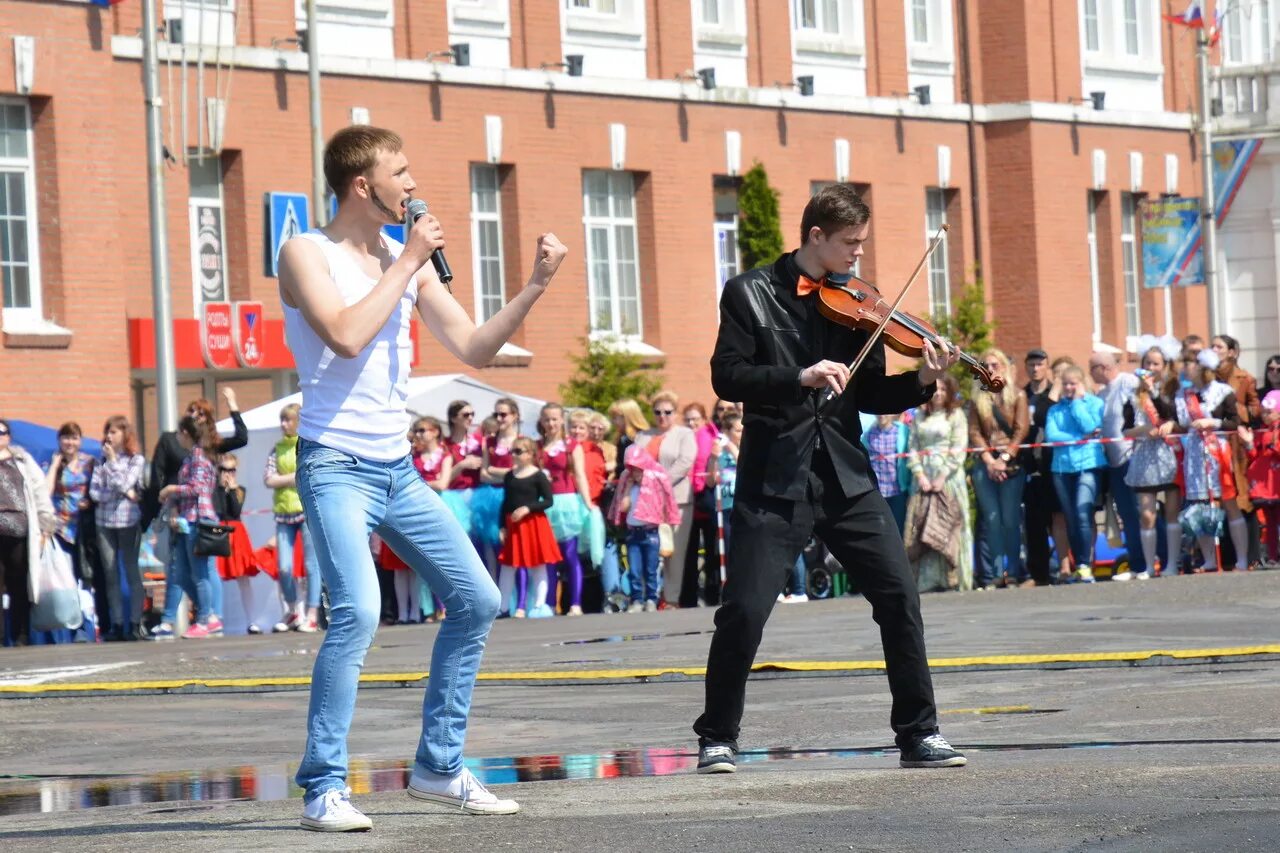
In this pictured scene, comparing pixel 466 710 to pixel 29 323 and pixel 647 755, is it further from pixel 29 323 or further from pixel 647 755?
pixel 29 323

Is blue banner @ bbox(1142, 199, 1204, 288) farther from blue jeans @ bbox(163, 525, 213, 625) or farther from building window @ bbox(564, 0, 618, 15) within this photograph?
blue jeans @ bbox(163, 525, 213, 625)

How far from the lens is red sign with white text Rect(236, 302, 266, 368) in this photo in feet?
96.2

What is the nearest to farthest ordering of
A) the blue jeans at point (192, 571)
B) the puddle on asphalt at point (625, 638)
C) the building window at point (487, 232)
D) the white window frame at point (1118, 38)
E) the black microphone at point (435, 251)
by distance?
the black microphone at point (435, 251), the puddle on asphalt at point (625, 638), the blue jeans at point (192, 571), the building window at point (487, 232), the white window frame at point (1118, 38)

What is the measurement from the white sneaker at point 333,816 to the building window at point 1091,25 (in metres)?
39.1

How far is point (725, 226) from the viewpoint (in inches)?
1528

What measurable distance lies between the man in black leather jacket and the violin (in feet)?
0.23

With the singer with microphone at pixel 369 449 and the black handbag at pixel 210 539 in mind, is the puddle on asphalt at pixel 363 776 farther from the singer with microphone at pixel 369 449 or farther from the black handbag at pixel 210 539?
the black handbag at pixel 210 539

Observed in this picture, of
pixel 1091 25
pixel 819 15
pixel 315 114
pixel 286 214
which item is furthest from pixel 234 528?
pixel 1091 25

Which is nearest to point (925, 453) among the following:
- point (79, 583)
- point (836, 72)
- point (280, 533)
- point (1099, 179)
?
point (280, 533)

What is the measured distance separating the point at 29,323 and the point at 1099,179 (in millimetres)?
21676

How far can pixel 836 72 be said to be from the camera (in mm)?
40188

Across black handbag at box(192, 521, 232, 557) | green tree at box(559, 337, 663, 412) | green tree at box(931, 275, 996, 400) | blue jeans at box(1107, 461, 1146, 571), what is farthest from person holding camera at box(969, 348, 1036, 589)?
green tree at box(931, 275, 996, 400)

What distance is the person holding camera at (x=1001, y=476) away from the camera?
2084 centimetres

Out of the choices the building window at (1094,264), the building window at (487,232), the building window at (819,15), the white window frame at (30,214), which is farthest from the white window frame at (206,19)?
the building window at (1094,264)
